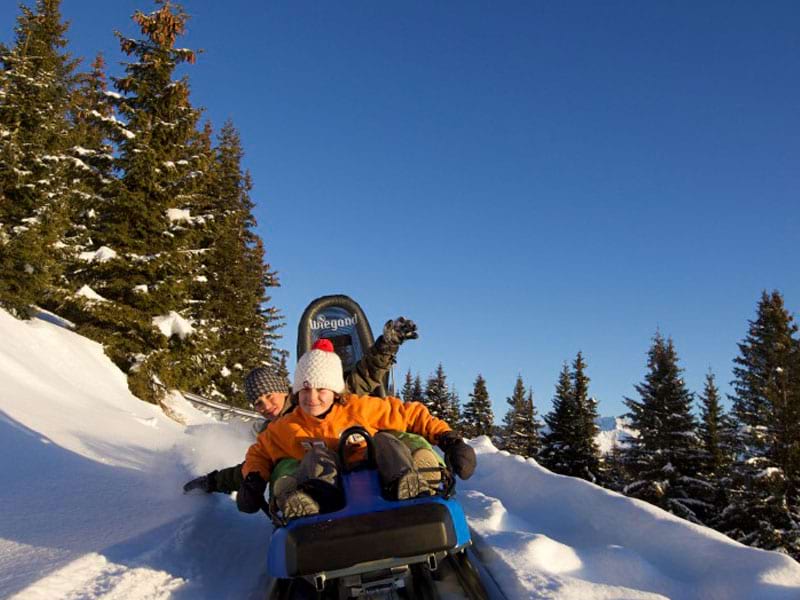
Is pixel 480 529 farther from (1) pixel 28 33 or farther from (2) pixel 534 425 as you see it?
(2) pixel 534 425

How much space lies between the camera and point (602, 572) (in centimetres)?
326

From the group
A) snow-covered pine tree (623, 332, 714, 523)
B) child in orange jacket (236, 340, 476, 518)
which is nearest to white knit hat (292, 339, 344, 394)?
child in orange jacket (236, 340, 476, 518)

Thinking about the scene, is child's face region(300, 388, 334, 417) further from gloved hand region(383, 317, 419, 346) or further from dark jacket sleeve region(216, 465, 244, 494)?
gloved hand region(383, 317, 419, 346)

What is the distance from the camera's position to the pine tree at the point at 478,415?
39719 mm

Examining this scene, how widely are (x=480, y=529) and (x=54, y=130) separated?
55.1 ft

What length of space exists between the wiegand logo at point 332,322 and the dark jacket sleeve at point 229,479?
16.1 ft

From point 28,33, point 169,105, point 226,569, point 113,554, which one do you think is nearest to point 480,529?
point 226,569

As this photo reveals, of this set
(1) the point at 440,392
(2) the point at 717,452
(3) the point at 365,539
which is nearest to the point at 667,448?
(2) the point at 717,452

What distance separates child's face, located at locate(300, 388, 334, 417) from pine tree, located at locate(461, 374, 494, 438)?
36885 millimetres

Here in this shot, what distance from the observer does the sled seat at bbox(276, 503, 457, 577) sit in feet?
7.98

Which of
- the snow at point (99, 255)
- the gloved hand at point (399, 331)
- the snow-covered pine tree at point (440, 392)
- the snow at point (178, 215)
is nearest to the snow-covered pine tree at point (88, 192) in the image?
the snow at point (99, 255)

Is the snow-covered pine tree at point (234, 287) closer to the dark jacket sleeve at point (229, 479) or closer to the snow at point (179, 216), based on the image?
the snow at point (179, 216)

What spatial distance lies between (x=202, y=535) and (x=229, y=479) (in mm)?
754

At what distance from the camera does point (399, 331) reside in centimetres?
630
